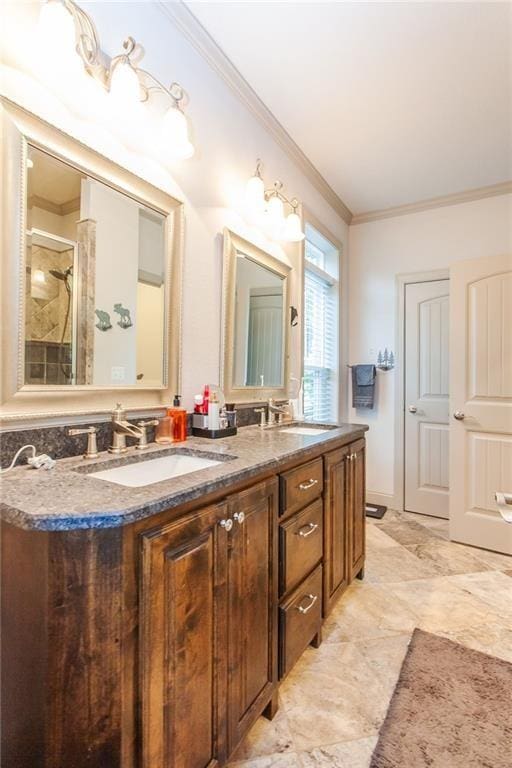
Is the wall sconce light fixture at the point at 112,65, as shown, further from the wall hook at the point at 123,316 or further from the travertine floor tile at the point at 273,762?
the travertine floor tile at the point at 273,762

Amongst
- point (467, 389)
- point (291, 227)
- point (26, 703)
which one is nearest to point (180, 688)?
point (26, 703)

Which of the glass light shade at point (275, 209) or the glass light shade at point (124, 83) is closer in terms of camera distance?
the glass light shade at point (124, 83)

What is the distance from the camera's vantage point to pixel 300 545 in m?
1.43

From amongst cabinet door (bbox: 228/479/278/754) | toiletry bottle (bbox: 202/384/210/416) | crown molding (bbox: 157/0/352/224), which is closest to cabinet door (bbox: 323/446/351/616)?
cabinet door (bbox: 228/479/278/754)

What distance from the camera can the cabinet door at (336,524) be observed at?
1675 millimetres

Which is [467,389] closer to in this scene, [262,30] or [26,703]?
[262,30]

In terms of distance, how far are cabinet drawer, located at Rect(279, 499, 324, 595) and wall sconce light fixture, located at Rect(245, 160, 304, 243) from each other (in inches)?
64.2

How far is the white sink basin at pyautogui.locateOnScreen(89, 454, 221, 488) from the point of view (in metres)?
1.18

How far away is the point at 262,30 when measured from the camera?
1.73 metres

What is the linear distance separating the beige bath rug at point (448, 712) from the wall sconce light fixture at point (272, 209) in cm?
234

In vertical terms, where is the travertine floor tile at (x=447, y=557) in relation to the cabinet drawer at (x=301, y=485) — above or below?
below

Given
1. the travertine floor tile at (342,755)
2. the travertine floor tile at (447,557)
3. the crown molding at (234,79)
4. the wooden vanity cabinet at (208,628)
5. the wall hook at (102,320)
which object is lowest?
the travertine floor tile at (447,557)

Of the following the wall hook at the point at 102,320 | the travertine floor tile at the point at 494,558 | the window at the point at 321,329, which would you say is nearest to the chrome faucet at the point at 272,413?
the window at the point at 321,329

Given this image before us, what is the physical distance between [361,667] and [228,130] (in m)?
2.67
